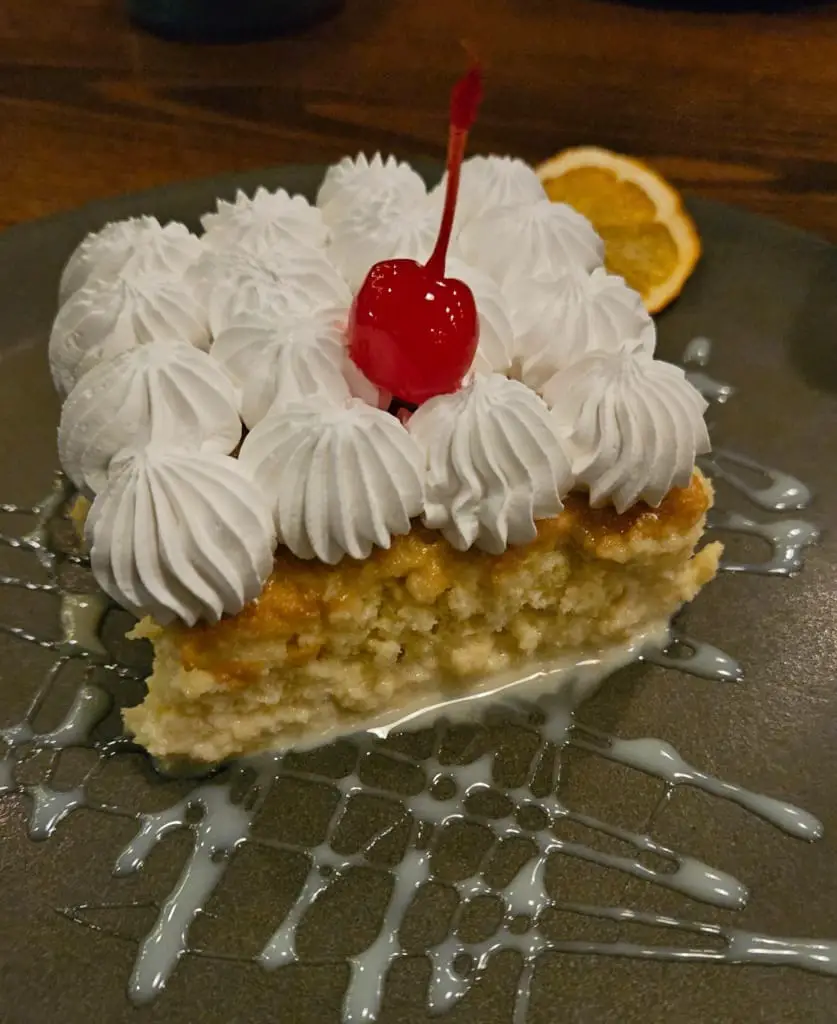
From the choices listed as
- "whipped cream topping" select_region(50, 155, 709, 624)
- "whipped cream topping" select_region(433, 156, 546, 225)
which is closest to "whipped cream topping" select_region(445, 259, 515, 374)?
"whipped cream topping" select_region(50, 155, 709, 624)

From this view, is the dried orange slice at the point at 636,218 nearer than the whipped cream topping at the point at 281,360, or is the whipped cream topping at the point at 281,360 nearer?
the whipped cream topping at the point at 281,360

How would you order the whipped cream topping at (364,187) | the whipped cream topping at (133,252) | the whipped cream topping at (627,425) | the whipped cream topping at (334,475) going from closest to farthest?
the whipped cream topping at (334,475) < the whipped cream topping at (627,425) < the whipped cream topping at (133,252) < the whipped cream topping at (364,187)

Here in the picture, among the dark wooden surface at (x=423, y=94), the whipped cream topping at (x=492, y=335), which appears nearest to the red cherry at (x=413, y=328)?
the whipped cream topping at (x=492, y=335)

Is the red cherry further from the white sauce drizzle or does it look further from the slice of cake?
the white sauce drizzle

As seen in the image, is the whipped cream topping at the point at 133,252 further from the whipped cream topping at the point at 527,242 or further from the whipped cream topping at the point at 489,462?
the whipped cream topping at the point at 489,462

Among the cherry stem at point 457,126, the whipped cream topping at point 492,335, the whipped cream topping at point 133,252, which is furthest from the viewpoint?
the whipped cream topping at point 133,252

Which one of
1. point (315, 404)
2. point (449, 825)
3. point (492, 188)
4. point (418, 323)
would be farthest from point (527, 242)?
point (449, 825)

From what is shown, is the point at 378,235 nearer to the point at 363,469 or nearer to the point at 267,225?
the point at 267,225
